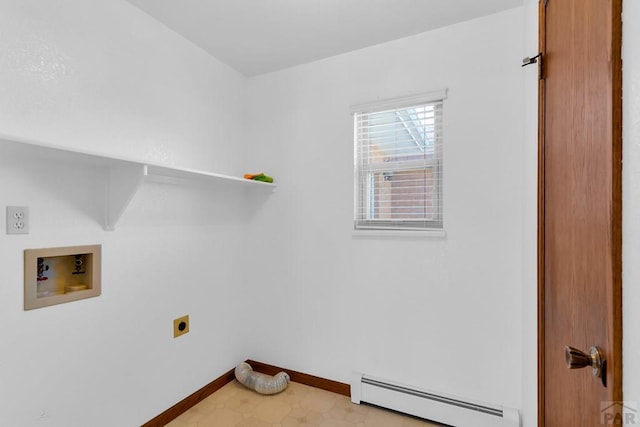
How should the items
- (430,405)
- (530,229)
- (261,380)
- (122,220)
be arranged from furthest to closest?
1. (261,380)
2. (430,405)
3. (122,220)
4. (530,229)

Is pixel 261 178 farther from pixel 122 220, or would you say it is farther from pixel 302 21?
pixel 302 21

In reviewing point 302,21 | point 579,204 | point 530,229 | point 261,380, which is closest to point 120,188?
point 302,21

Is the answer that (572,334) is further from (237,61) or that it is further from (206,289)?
(237,61)

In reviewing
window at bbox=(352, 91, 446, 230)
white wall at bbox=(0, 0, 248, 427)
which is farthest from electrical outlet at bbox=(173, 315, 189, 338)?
window at bbox=(352, 91, 446, 230)

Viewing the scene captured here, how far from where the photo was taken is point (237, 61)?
2.46 m

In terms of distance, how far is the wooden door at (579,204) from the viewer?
595 mm

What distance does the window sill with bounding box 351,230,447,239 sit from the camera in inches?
78.9

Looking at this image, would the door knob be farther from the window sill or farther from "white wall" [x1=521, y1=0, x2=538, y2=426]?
the window sill

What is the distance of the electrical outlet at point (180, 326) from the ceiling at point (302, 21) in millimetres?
1858

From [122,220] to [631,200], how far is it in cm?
203

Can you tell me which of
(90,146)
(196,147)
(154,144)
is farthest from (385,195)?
(90,146)

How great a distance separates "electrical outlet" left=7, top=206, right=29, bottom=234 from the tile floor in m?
1.41

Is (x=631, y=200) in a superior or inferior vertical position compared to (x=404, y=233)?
superior

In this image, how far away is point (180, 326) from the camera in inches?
83.8
